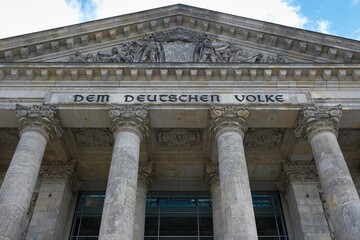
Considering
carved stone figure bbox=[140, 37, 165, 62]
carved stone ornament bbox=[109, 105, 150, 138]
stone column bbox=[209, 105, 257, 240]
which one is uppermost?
carved stone figure bbox=[140, 37, 165, 62]

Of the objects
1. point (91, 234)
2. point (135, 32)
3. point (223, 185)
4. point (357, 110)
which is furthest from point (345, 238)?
point (135, 32)

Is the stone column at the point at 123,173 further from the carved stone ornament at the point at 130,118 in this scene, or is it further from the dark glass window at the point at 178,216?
the dark glass window at the point at 178,216

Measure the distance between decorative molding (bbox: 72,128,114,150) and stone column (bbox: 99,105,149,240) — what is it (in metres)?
2.64

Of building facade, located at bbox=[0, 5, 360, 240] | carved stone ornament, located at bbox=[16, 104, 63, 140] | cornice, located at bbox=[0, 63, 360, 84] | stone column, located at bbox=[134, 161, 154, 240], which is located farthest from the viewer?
cornice, located at bbox=[0, 63, 360, 84]

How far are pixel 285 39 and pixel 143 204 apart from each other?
10.1 meters

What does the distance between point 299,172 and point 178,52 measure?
26.1ft

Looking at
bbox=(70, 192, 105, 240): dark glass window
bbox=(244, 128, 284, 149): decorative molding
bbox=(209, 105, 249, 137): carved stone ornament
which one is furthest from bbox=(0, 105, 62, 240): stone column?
bbox=(244, 128, 284, 149): decorative molding

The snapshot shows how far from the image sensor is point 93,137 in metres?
19.4

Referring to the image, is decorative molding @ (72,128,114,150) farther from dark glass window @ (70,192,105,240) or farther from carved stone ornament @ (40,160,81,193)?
dark glass window @ (70,192,105,240)

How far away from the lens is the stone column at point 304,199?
56.3 ft

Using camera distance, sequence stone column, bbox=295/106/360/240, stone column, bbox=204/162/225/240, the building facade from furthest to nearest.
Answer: stone column, bbox=204/162/225/240 → the building facade → stone column, bbox=295/106/360/240

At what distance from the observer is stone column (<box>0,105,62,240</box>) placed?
525 inches

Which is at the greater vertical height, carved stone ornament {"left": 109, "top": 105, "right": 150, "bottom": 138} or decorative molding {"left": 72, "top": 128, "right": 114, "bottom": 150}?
decorative molding {"left": 72, "top": 128, "right": 114, "bottom": 150}

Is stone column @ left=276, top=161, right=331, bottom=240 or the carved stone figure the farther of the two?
the carved stone figure
